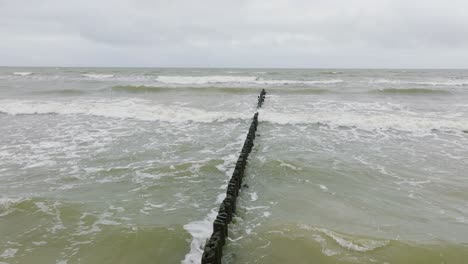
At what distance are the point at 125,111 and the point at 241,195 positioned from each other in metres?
13.1

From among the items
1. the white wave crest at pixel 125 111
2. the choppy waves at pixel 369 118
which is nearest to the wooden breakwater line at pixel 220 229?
the choppy waves at pixel 369 118

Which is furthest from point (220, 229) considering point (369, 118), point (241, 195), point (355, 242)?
point (369, 118)

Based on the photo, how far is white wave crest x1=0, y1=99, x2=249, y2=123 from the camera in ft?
56.5

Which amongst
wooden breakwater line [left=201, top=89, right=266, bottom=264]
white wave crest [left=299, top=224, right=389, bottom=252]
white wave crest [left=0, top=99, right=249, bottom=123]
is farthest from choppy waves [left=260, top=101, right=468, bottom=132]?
white wave crest [left=299, top=224, right=389, bottom=252]

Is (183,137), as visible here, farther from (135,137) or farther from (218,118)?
(218,118)

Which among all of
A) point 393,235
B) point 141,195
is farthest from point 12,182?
point 393,235

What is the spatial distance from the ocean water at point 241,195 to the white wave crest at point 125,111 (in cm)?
146

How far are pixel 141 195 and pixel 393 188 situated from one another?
5.76 m

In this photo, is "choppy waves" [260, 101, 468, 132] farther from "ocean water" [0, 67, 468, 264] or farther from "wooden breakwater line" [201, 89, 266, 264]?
"wooden breakwater line" [201, 89, 266, 264]

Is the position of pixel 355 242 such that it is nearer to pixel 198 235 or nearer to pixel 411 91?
pixel 198 235

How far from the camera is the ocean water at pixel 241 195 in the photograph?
18.3ft

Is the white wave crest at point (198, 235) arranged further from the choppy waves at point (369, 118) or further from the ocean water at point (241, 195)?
the choppy waves at point (369, 118)

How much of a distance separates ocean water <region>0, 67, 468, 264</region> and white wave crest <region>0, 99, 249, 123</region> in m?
1.46

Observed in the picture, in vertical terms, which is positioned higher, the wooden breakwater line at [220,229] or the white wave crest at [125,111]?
the white wave crest at [125,111]
